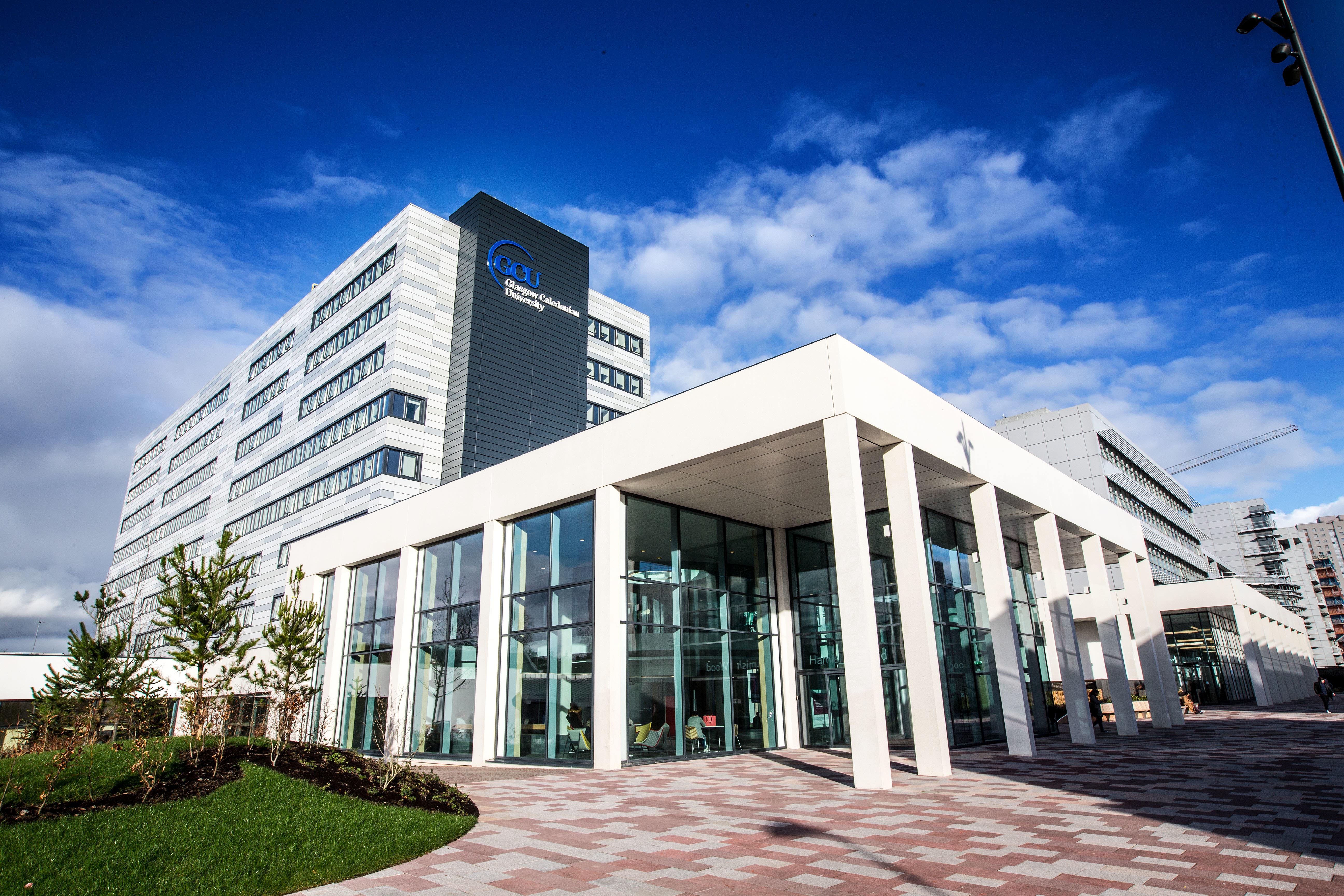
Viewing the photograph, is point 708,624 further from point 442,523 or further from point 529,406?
point 529,406

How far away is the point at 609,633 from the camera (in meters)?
16.5

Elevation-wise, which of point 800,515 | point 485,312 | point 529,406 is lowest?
point 800,515

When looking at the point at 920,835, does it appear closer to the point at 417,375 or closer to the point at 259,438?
the point at 417,375

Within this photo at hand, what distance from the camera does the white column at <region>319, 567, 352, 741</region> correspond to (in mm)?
25188

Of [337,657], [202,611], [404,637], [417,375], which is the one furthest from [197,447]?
[202,611]

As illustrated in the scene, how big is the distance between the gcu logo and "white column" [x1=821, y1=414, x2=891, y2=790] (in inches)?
1210

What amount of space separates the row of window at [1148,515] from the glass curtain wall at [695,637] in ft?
126

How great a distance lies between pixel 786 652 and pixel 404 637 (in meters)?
11.5

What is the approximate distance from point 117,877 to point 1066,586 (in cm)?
2046

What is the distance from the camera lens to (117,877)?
21.1 feet

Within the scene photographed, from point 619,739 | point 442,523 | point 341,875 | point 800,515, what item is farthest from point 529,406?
Result: point 341,875

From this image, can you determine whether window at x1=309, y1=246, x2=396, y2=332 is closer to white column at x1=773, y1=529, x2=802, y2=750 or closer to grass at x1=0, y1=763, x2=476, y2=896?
white column at x1=773, y1=529, x2=802, y2=750

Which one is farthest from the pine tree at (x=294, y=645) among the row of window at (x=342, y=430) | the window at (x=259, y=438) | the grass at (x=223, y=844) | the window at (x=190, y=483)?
the window at (x=190, y=483)

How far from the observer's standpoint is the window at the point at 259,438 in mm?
46375
